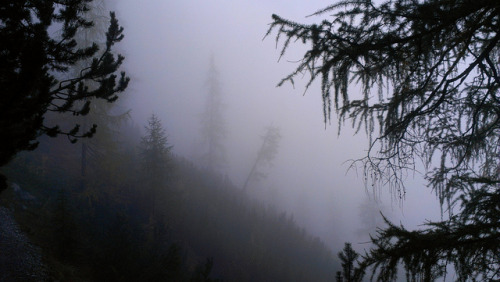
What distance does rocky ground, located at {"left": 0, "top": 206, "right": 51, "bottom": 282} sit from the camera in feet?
19.1

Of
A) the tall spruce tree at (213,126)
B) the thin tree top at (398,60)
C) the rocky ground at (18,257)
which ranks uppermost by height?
the tall spruce tree at (213,126)

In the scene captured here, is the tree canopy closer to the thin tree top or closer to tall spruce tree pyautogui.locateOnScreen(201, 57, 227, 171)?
the thin tree top

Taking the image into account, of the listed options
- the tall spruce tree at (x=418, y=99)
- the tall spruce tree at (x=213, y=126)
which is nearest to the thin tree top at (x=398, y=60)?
the tall spruce tree at (x=418, y=99)

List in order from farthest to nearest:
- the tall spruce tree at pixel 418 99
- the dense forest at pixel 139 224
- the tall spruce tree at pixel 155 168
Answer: the tall spruce tree at pixel 155 168 → the dense forest at pixel 139 224 → the tall spruce tree at pixel 418 99

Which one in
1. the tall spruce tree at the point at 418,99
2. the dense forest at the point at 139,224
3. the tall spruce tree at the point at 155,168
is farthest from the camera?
the tall spruce tree at the point at 155,168

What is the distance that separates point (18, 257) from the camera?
638 centimetres

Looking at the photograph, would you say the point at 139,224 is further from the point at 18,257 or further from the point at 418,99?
the point at 418,99

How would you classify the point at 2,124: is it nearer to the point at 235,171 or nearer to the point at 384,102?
the point at 384,102

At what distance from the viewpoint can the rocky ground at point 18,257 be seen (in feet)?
19.1

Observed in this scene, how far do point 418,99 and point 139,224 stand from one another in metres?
12.7

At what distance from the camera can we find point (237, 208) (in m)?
19.8

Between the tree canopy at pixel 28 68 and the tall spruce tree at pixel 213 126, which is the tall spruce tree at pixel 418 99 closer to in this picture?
the tree canopy at pixel 28 68

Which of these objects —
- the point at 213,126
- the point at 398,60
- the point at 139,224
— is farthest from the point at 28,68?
the point at 213,126

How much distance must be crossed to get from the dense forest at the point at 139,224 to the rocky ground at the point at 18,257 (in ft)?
1.24
